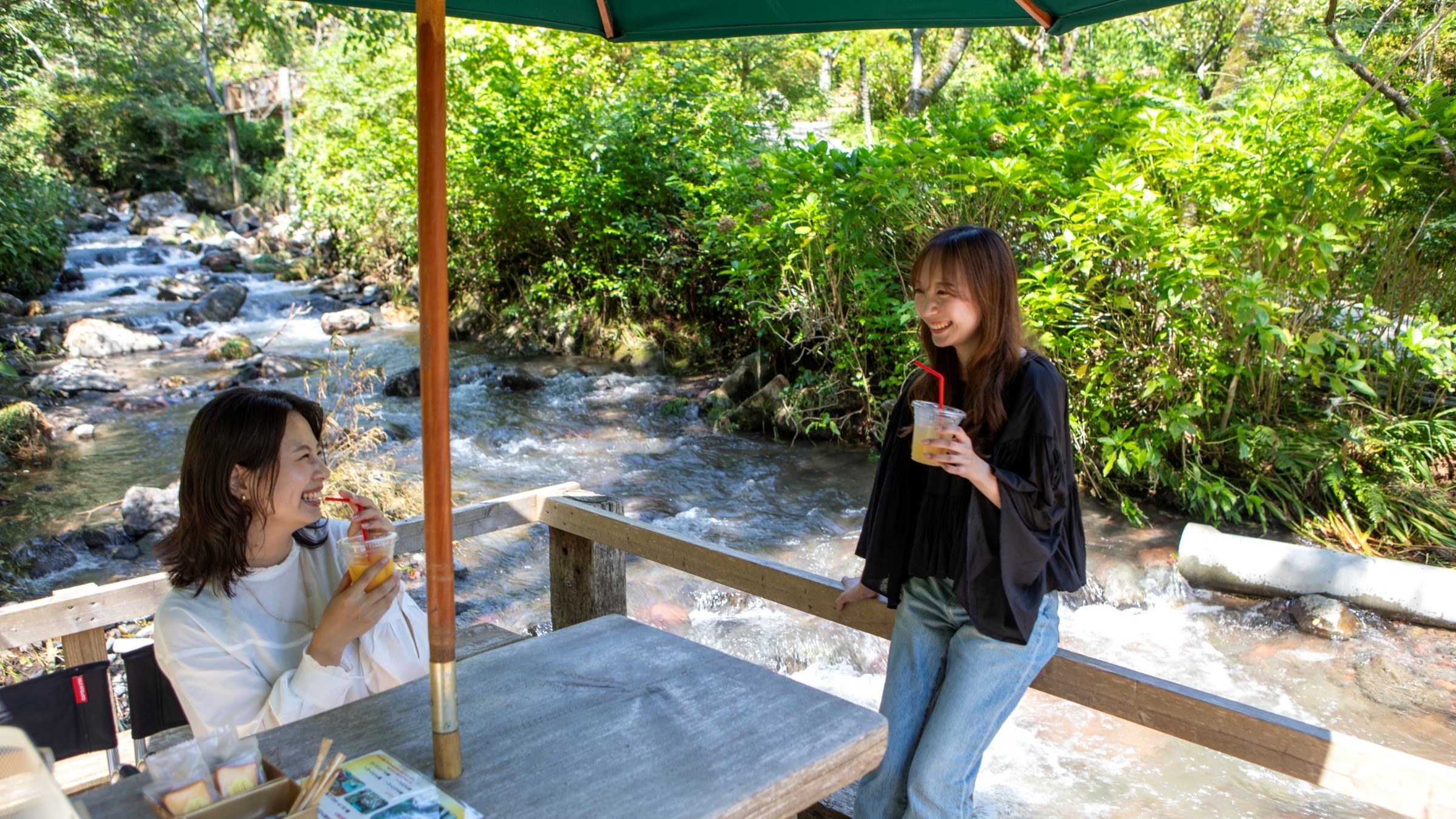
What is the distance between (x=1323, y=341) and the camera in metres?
5.02

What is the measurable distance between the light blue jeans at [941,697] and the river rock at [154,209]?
2318 centimetres

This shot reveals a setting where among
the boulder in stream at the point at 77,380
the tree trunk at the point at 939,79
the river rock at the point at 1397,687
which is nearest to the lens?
the river rock at the point at 1397,687

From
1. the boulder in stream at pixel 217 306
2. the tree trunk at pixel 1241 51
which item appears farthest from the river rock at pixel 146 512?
the tree trunk at pixel 1241 51

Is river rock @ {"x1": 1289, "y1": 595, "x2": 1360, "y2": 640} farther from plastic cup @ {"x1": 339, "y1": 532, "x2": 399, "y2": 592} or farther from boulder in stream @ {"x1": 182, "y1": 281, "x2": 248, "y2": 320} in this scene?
boulder in stream @ {"x1": 182, "y1": 281, "x2": 248, "y2": 320}

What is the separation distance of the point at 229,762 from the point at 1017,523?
1.46m

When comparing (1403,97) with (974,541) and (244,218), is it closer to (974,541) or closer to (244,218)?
(974,541)

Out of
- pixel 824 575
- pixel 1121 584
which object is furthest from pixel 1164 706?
pixel 824 575

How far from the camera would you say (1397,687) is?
433 cm

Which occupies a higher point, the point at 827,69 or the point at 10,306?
the point at 827,69

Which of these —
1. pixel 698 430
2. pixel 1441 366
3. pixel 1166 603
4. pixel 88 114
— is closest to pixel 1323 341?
pixel 1441 366

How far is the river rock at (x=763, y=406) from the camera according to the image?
27.7ft

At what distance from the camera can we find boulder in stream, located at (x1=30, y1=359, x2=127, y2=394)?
33.7 ft

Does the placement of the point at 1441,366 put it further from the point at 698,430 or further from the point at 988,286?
the point at 698,430

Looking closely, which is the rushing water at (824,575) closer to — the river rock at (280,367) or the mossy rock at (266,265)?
the river rock at (280,367)
